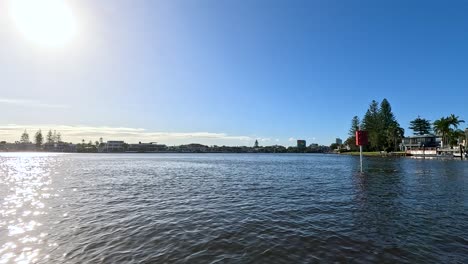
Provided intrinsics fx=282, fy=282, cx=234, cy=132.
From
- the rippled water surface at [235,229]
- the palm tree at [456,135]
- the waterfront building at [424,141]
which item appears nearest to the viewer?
the rippled water surface at [235,229]

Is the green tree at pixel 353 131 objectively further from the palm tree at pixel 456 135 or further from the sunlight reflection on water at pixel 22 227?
the sunlight reflection on water at pixel 22 227

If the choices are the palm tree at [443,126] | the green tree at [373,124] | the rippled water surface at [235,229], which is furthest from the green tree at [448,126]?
the rippled water surface at [235,229]

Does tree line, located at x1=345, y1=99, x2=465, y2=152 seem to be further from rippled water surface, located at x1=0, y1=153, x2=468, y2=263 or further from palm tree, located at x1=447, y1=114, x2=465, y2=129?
rippled water surface, located at x1=0, y1=153, x2=468, y2=263

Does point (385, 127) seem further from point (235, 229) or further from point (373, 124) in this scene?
point (235, 229)

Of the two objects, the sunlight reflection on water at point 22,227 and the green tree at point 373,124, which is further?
the green tree at point 373,124

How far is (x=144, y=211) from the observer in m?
15.0

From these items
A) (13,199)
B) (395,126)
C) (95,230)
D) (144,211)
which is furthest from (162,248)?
(395,126)

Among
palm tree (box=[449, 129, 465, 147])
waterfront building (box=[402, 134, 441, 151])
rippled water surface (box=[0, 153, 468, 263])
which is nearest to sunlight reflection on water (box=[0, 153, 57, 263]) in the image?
rippled water surface (box=[0, 153, 468, 263])

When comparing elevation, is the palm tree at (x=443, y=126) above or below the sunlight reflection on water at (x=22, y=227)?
above

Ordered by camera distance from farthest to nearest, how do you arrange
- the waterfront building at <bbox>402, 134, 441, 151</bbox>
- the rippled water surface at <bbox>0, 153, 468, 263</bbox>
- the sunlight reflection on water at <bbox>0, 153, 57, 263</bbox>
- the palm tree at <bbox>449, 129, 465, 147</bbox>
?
1. the waterfront building at <bbox>402, 134, 441, 151</bbox>
2. the palm tree at <bbox>449, 129, 465, 147</bbox>
3. the sunlight reflection on water at <bbox>0, 153, 57, 263</bbox>
4. the rippled water surface at <bbox>0, 153, 468, 263</bbox>

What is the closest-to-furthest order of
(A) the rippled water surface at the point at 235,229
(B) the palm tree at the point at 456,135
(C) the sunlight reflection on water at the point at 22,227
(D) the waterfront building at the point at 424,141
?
1. (A) the rippled water surface at the point at 235,229
2. (C) the sunlight reflection on water at the point at 22,227
3. (B) the palm tree at the point at 456,135
4. (D) the waterfront building at the point at 424,141

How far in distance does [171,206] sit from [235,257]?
8.90m

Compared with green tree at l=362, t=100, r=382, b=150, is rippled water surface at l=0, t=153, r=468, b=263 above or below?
below

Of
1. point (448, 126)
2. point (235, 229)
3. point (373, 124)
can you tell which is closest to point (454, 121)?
point (448, 126)
